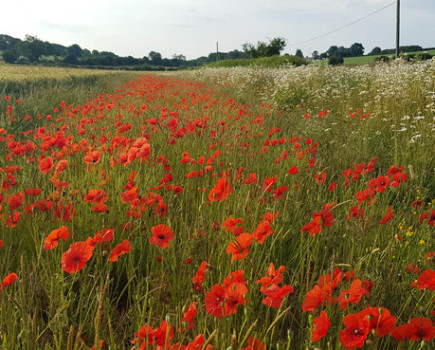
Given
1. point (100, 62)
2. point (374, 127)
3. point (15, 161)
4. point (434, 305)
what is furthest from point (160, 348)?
point (100, 62)

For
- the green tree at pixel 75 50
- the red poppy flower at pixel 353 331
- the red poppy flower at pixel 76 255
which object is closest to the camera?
the red poppy flower at pixel 353 331

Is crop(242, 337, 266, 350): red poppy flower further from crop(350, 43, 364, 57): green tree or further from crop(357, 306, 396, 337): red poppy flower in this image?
crop(350, 43, 364, 57): green tree

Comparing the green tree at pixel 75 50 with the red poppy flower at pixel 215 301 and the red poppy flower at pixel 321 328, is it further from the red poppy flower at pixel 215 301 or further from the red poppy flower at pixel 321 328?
the red poppy flower at pixel 321 328

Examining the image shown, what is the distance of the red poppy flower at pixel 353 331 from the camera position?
86cm

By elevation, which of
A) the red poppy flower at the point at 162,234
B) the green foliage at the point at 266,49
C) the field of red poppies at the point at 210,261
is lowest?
the field of red poppies at the point at 210,261

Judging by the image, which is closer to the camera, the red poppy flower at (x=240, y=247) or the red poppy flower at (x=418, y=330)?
the red poppy flower at (x=418, y=330)

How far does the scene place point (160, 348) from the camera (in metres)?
1.00

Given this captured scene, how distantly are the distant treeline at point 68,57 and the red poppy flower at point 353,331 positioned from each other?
124 ft

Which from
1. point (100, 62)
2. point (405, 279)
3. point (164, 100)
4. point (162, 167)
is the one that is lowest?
point (405, 279)

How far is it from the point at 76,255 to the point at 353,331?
32.5 inches

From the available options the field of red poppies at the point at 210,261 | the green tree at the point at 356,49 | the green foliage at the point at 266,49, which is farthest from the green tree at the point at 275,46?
the field of red poppies at the point at 210,261

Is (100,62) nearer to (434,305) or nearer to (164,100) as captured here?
(164,100)

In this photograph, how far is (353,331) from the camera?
918mm

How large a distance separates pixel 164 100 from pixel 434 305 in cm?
674
